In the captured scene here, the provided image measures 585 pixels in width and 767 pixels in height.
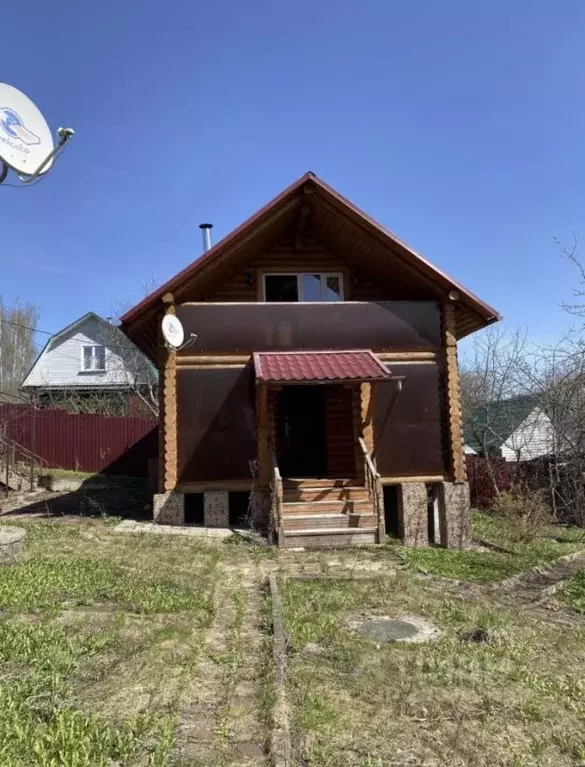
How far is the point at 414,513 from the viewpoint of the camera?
12.4 meters

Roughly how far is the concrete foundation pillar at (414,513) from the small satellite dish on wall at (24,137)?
8.88m

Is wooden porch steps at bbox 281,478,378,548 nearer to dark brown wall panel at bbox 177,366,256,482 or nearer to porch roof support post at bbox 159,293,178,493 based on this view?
dark brown wall panel at bbox 177,366,256,482

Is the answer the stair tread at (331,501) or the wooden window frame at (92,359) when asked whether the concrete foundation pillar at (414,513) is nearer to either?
the stair tread at (331,501)

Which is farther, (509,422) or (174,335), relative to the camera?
(509,422)

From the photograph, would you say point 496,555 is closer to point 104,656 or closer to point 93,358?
point 104,656

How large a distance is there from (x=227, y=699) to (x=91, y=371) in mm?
29856

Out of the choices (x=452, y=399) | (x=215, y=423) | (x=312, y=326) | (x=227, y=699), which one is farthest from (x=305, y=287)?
(x=227, y=699)

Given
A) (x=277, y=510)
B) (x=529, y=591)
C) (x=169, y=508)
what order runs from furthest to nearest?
(x=169, y=508)
(x=277, y=510)
(x=529, y=591)

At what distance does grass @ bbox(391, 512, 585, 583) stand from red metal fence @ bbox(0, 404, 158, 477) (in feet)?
42.7

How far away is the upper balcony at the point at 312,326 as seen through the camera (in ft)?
40.8

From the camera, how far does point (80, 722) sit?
3424 millimetres

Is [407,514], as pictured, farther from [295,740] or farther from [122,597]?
[295,740]

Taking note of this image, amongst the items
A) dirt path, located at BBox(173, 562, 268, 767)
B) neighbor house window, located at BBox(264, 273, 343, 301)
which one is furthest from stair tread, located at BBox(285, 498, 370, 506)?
dirt path, located at BBox(173, 562, 268, 767)

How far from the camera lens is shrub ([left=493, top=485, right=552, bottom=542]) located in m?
12.5
